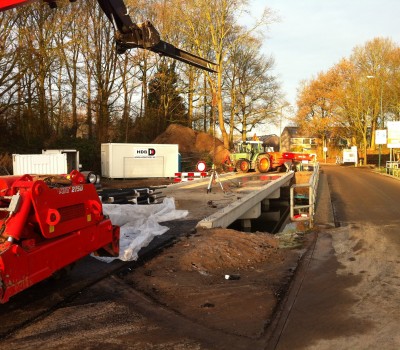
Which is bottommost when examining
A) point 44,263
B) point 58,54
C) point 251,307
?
point 251,307

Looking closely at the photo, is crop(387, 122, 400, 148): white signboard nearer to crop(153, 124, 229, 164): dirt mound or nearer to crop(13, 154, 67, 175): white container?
crop(153, 124, 229, 164): dirt mound

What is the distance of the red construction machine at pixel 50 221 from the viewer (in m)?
4.06

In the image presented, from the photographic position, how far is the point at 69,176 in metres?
5.35

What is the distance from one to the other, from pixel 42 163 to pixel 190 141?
19.4m

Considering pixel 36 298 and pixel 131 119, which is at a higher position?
pixel 131 119

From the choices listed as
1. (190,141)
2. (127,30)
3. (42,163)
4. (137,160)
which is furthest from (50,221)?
(190,141)

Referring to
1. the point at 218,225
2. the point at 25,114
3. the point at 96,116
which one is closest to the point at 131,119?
the point at 96,116

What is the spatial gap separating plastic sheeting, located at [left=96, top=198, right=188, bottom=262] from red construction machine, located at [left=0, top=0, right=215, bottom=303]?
964mm

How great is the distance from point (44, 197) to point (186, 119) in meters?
39.7

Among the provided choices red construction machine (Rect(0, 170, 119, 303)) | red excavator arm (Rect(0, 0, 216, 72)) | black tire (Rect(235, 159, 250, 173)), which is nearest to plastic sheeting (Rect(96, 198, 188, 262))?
red construction machine (Rect(0, 170, 119, 303))

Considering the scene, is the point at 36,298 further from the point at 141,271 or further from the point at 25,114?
the point at 25,114

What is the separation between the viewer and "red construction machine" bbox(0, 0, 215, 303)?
4059 mm

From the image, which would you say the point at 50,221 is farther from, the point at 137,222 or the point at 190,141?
the point at 190,141

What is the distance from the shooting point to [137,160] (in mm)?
29516
